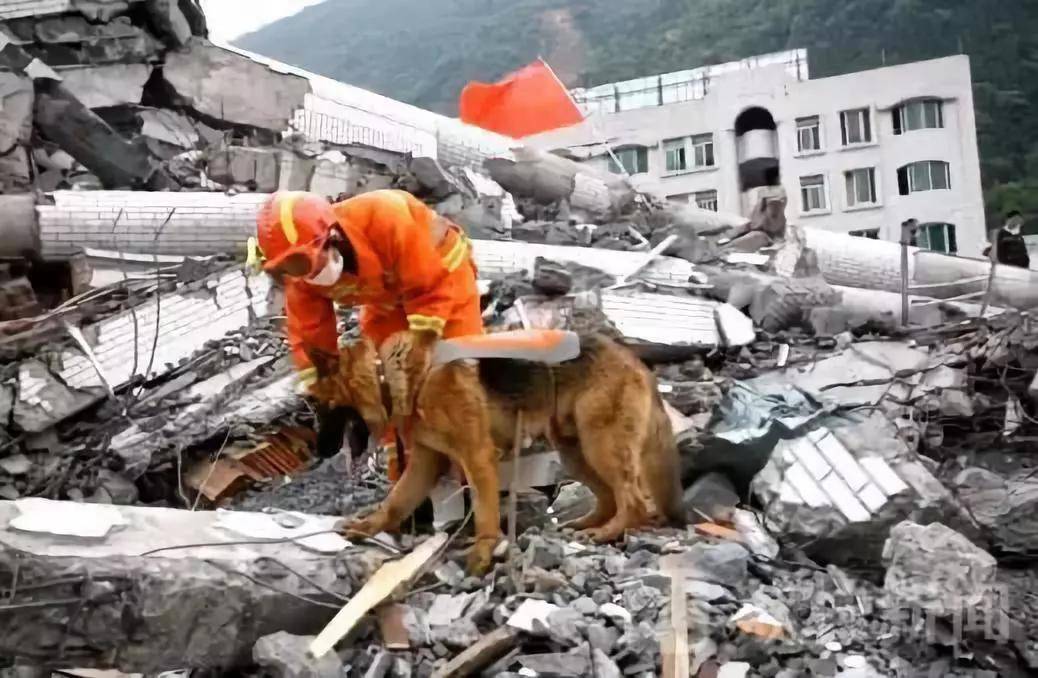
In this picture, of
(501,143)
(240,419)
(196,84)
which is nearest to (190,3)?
(196,84)

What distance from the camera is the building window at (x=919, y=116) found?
260 inches

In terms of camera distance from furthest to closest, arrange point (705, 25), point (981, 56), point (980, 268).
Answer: point (705, 25) < point (981, 56) < point (980, 268)

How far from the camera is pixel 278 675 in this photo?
6.94ft

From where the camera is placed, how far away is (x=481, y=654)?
2154 mm

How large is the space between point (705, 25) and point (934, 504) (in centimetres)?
588

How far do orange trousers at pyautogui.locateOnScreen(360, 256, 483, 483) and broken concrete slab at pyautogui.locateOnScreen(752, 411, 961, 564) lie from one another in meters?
1.08

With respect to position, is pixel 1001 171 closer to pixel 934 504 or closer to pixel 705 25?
pixel 705 25

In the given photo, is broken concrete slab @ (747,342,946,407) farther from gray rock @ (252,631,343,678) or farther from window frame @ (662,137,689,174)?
window frame @ (662,137,689,174)

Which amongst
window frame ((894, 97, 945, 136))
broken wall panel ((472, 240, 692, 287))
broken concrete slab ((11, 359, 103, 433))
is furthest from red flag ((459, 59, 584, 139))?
broken concrete slab ((11, 359, 103, 433))

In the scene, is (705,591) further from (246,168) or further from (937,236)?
(937,236)

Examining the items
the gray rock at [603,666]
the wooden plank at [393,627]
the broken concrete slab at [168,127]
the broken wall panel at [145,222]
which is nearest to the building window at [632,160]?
the broken concrete slab at [168,127]

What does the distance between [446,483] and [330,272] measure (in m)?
0.69

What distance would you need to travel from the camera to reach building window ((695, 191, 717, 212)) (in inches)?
306

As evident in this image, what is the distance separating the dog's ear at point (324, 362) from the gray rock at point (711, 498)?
45.9 inches
